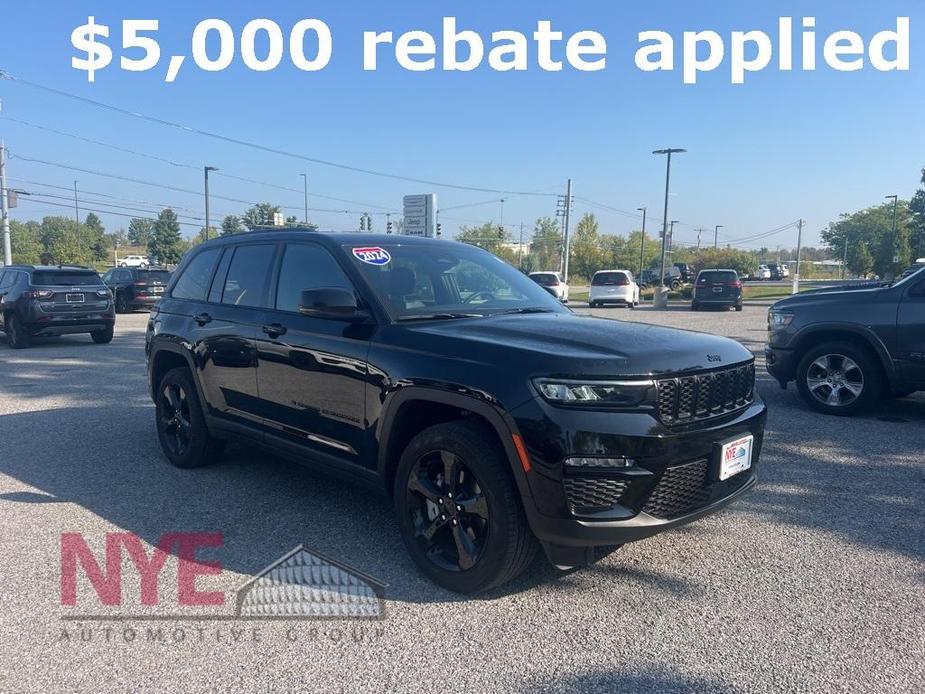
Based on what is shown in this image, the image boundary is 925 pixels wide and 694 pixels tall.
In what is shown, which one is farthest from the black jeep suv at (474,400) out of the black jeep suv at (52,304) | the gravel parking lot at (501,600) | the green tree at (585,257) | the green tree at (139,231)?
the green tree at (139,231)

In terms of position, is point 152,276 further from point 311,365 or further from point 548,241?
point 548,241

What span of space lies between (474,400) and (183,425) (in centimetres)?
321

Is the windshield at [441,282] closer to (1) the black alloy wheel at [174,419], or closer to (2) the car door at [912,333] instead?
(1) the black alloy wheel at [174,419]

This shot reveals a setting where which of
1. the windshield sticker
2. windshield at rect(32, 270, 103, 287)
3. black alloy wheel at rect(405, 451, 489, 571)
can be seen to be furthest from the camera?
windshield at rect(32, 270, 103, 287)

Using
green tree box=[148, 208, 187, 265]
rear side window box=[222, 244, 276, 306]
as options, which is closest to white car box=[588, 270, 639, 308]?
rear side window box=[222, 244, 276, 306]

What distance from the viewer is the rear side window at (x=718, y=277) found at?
27.0 meters

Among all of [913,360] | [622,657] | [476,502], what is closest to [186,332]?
[476,502]

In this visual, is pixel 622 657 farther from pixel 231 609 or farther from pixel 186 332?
pixel 186 332

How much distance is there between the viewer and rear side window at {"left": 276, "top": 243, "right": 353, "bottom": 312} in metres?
4.21

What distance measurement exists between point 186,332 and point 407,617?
124 inches

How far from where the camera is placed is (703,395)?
3330 millimetres

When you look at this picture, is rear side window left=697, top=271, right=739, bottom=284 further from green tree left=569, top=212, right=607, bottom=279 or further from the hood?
green tree left=569, top=212, right=607, bottom=279

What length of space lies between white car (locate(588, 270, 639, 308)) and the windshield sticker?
25806mm

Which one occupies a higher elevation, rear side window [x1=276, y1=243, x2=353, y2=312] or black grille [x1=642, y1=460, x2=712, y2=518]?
rear side window [x1=276, y1=243, x2=353, y2=312]
